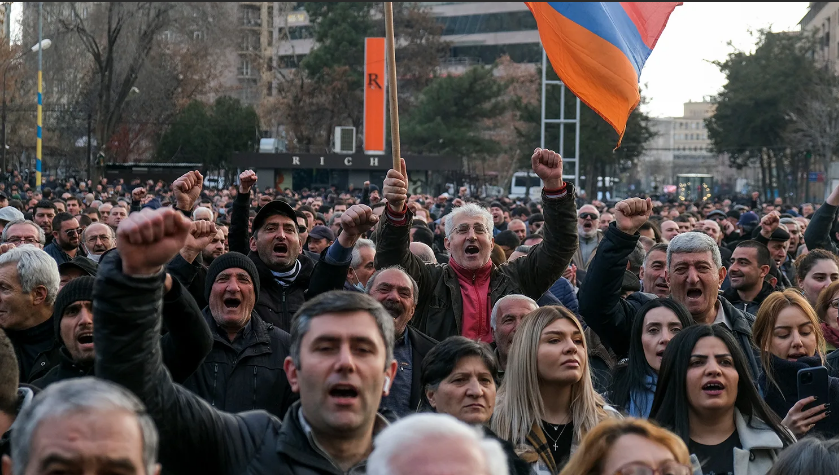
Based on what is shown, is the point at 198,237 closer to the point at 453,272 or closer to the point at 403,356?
the point at 403,356

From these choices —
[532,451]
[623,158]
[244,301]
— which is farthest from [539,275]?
[623,158]

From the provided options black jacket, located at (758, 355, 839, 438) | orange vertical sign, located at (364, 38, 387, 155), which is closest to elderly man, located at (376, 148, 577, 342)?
black jacket, located at (758, 355, 839, 438)

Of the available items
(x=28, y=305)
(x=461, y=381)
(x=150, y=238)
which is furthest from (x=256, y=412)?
(x=28, y=305)

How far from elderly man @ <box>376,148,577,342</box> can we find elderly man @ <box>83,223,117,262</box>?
12.8 feet

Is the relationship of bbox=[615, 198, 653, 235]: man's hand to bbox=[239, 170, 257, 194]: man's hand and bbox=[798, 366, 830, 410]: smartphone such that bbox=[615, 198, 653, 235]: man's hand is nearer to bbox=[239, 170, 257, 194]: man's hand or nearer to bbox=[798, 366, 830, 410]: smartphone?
bbox=[798, 366, 830, 410]: smartphone

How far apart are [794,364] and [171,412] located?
344cm

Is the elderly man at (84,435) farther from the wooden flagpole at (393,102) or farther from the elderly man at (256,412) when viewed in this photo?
the wooden flagpole at (393,102)

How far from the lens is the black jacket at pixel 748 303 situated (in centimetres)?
864

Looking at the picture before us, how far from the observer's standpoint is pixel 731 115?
58.9 meters

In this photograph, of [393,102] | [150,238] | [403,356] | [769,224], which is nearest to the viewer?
[150,238]

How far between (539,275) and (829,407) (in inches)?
86.4

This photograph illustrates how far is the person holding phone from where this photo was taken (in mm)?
5168

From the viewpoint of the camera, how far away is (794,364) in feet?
19.4

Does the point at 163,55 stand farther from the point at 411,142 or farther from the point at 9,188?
the point at 9,188
